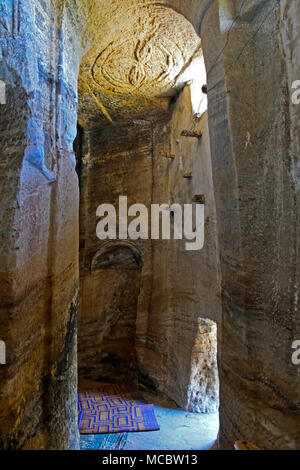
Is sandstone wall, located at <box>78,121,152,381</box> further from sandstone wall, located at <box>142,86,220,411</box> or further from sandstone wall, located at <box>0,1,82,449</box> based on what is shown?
sandstone wall, located at <box>0,1,82,449</box>

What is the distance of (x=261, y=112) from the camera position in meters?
3.13

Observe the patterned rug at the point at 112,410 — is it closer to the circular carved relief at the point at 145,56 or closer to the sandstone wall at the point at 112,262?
the sandstone wall at the point at 112,262

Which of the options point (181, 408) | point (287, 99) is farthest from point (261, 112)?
point (181, 408)

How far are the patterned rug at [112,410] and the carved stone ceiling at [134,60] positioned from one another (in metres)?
6.32

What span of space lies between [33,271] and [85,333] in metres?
5.82

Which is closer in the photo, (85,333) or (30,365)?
(30,365)

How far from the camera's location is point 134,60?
5.90 m

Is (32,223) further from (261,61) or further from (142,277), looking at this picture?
(142,277)

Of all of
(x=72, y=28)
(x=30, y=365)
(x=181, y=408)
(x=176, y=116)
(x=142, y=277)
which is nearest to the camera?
(x=30, y=365)

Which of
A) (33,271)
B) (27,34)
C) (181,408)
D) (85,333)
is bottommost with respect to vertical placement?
(181,408)

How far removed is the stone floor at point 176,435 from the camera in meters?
5.45

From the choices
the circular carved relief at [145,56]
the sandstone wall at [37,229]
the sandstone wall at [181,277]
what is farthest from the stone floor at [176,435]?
the circular carved relief at [145,56]

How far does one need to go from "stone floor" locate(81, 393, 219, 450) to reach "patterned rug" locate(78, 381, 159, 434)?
0.16m

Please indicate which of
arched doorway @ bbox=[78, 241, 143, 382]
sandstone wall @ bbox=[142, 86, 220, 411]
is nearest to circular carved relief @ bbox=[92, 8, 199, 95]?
sandstone wall @ bbox=[142, 86, 220, 411]
